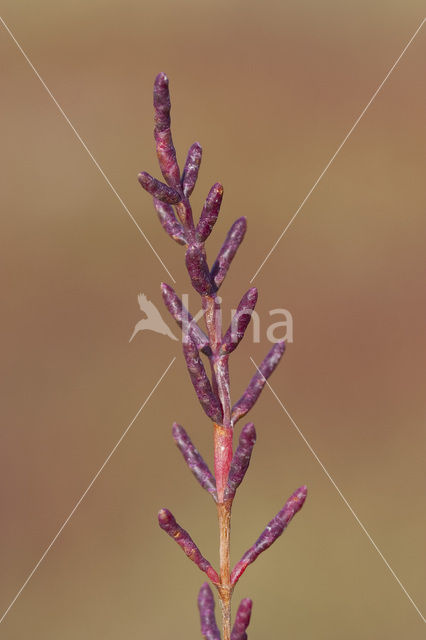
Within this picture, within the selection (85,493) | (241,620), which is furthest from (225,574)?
(85,493)

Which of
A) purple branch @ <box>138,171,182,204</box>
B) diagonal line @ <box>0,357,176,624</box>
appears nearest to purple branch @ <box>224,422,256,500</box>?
purple branch @ <box>138,171,182,204</box>

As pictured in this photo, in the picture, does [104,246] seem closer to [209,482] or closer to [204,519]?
[204,519]

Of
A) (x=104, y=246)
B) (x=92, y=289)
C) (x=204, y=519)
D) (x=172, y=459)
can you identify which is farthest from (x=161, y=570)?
(x=104, y=246)

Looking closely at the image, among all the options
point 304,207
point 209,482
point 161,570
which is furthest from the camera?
point 304,207

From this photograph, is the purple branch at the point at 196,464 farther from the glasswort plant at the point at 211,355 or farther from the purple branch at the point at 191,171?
the purple branch at the point at 191,171

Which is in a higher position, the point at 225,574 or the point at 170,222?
the point at 170,222

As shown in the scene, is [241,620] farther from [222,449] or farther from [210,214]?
[210,214]

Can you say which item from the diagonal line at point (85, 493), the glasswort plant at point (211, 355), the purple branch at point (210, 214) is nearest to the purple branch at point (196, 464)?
the glasswort plant at point (211, 355)
